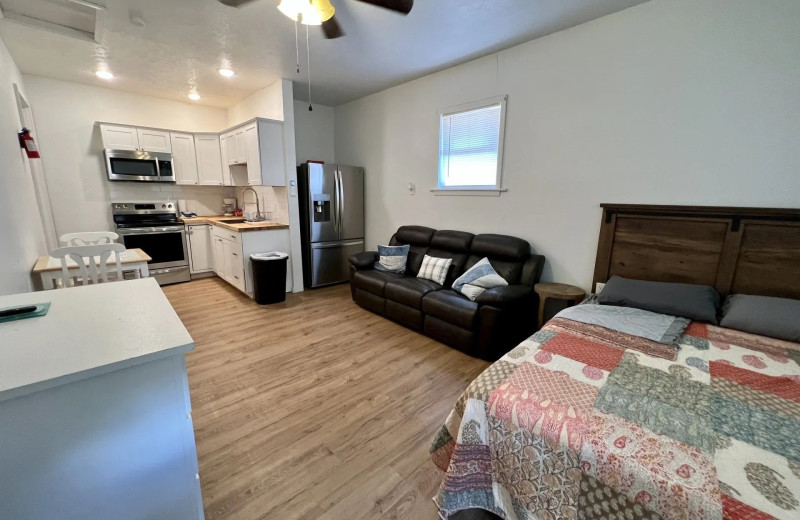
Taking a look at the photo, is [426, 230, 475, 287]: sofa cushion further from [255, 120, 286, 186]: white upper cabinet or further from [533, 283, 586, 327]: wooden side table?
[255, 120, 286, 186]: white upper cabinet

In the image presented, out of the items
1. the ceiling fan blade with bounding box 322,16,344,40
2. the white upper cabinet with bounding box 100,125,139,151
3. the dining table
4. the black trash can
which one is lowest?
the black trash can

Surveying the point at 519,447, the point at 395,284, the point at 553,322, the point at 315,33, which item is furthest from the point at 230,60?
the point at 519,447

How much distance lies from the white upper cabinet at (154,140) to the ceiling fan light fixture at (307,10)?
4050 millimetres

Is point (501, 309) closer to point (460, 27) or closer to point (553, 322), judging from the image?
point (553, 322)

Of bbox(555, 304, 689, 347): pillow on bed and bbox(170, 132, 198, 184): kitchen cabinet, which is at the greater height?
bbox(170, 132, 198, 184): kitchen cabinet

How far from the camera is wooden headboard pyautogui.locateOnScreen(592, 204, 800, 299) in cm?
198

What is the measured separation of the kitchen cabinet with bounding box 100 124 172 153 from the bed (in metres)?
5.58

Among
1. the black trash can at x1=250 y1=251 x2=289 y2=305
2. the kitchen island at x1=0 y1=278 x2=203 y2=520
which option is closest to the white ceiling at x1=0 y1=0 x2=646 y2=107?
the black trash can at x1=250 y1=251 x2=289 y2=305

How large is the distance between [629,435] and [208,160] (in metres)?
6.04

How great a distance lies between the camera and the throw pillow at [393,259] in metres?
3.92

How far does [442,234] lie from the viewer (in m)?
3.78

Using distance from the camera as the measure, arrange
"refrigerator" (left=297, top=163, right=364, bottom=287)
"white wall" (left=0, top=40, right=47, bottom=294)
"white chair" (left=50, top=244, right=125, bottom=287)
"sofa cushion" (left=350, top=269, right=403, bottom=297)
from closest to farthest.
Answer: "white wall" (left=0, top=40, right=47, bottom=294), "white chair" (left=50, top=244, right=125, bottom=287), "sofa cushion" (left=350, top=269, right=403, bottom=297), "refrigerator" (left=297, top=163, right=364, bottom=287)

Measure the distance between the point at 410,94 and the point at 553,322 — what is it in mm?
3475

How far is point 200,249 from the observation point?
503 centimetres
